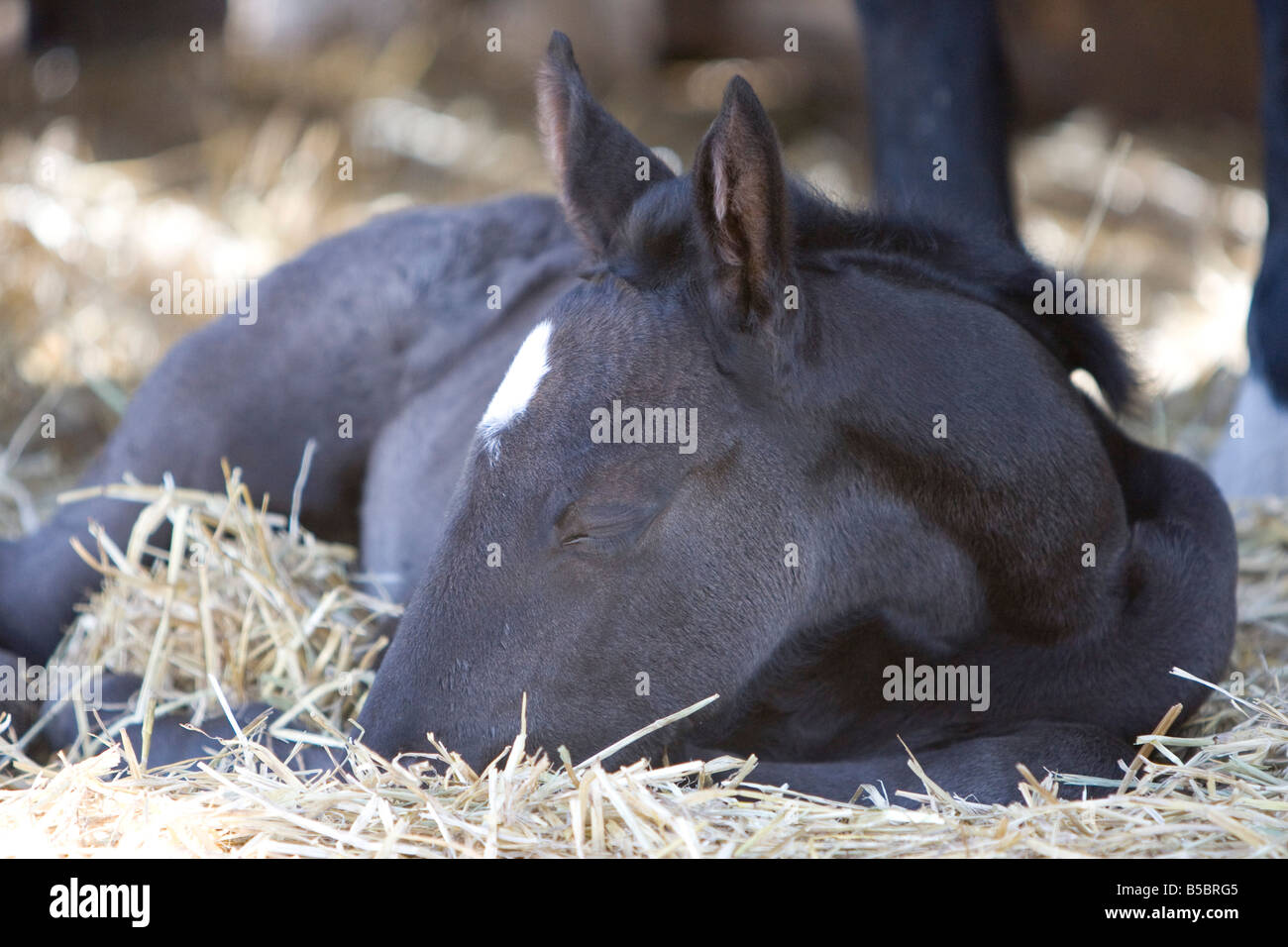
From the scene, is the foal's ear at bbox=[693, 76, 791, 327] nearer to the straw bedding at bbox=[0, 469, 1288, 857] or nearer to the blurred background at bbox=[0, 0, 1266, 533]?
the straw bedding at bbox=[0, 469, 1288, 857]

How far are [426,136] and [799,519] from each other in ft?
20.9

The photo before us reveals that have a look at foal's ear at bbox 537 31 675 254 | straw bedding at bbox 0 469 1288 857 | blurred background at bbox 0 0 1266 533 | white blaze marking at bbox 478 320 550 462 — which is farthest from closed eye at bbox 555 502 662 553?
blurred background at bbox 0 0 1266 533

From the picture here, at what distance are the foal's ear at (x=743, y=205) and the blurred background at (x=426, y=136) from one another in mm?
2827

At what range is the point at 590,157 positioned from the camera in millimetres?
2500

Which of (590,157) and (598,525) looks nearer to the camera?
Result: (598,525)

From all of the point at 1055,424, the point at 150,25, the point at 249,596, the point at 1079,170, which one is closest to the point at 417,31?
the point at 150,25

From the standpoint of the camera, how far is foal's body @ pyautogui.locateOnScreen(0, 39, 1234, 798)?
224cm

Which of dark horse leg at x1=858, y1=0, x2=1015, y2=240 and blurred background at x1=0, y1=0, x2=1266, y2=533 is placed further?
blurred background at x1=0, y1=0, x2=1266, y2=533

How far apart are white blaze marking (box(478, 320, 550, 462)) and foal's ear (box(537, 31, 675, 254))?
30 cm

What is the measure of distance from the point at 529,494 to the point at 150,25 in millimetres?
7837

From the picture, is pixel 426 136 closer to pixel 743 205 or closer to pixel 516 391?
pixel 516 391

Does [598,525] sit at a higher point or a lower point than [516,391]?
lower

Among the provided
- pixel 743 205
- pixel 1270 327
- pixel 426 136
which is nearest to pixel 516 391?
pixel 743 205

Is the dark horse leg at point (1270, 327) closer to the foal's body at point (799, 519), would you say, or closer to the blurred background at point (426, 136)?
the blurred background at point (426, 136)
